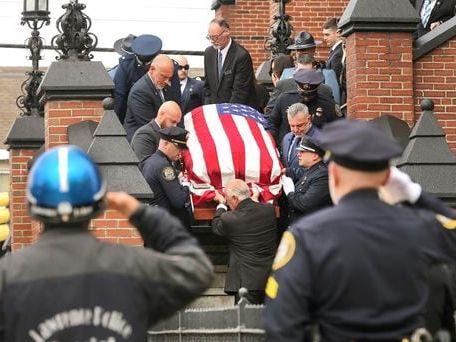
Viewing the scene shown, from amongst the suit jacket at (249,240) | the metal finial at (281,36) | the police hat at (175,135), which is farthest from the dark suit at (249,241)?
the metal finial at (281,36)

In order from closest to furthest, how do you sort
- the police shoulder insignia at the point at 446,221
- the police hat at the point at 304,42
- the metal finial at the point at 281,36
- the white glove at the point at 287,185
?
the police shoulder insignia at the point at 446,221, the white glove at the point at 287,185, the police hat at the point at 304,42, the metal finial at the point at 281,36

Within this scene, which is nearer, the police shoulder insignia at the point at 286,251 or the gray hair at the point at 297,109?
the police shoulder insignia at the point at 286,251

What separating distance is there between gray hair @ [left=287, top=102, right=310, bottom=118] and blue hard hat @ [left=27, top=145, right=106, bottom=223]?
8.62 m

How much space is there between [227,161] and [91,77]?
2.42 m

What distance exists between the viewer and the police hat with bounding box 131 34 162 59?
16.0 meters

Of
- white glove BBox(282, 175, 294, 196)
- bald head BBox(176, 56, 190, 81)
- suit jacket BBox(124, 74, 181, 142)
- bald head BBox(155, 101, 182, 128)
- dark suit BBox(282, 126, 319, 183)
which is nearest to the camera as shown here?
white glove BBox(282, 175, 294, 196)

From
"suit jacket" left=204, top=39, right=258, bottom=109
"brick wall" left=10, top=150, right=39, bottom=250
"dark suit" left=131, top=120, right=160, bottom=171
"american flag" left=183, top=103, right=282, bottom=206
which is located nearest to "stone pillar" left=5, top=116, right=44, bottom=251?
"brick wall" left=10, top=150, right=39, bottom=250

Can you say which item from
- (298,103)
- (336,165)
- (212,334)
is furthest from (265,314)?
(298,103)

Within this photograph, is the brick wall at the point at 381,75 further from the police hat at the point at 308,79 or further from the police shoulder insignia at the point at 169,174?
the police shoulder insignia at the point at 169,174

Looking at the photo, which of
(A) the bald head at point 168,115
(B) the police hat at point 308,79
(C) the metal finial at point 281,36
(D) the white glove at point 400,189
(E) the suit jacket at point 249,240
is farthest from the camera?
(C) the metal finial at point 281,36

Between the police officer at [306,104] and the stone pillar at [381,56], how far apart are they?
26.3 inches

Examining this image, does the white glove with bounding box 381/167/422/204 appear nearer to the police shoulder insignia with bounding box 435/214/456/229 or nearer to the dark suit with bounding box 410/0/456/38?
the police shoulder insignia with bounding box 435/214/456/229

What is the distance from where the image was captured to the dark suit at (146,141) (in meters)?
14.3

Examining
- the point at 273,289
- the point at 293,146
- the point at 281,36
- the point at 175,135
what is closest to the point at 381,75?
the point at 293,146
